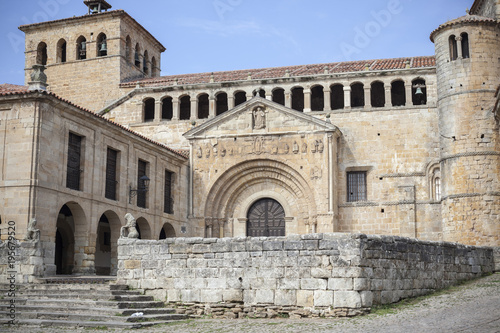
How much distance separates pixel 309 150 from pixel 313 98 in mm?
4783

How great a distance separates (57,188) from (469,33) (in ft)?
58.2

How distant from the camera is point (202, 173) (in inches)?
1136

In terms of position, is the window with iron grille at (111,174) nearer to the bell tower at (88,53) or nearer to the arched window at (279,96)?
the arched window at (279,96)

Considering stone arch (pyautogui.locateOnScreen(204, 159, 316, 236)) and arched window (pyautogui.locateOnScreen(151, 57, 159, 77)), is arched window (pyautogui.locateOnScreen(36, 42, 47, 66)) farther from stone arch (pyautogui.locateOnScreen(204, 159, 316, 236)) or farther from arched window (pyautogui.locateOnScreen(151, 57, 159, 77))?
stone arch (pyautogui.locateOnScreen(204, 159, 316, 236))

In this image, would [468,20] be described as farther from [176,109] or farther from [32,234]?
[32,234]

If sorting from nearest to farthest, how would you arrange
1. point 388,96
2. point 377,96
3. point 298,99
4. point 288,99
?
point 388,96, point 288,99, point 377,96, point 298,99

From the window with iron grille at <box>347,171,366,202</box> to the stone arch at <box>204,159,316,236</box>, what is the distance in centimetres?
226

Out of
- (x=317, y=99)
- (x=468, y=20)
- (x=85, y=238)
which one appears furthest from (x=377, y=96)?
(x=85, y=238)

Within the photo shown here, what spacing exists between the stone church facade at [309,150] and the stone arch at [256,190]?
6 centimetres

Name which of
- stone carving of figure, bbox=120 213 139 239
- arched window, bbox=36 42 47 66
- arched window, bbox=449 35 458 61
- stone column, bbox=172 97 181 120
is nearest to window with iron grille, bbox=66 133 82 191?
stone carving of figure, bbox=120 213 139 239

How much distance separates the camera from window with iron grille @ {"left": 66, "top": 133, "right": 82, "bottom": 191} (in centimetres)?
2139

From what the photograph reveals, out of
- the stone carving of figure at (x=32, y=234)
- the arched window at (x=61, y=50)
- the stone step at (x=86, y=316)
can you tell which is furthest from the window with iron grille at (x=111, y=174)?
the arched window at (x=61, y=50)

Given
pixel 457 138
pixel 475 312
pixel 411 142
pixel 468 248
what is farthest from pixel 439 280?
pixel 411 142

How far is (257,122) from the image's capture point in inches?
1111
